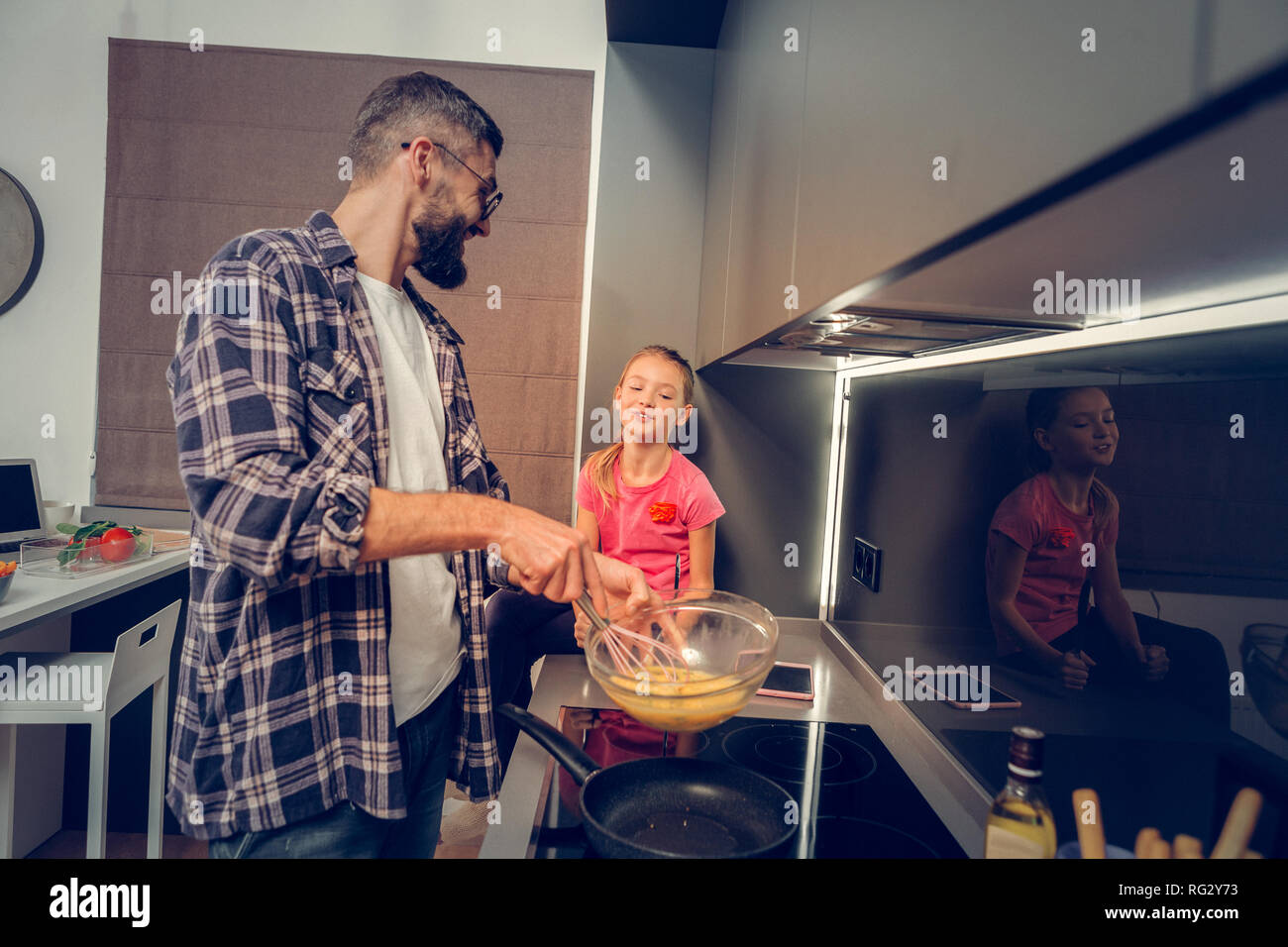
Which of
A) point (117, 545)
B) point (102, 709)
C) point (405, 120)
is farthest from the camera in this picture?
point (117, 545)

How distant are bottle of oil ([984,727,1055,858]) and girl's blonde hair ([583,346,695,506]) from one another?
4.07 ft

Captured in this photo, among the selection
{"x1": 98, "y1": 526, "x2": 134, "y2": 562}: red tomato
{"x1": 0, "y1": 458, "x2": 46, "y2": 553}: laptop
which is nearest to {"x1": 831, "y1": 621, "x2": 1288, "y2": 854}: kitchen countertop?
{"x1": 98, "y1": 526, "x2": 134, "y2": 562}: red tomato

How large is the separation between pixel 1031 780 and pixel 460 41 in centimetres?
236

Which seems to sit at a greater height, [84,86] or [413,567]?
[84,86]

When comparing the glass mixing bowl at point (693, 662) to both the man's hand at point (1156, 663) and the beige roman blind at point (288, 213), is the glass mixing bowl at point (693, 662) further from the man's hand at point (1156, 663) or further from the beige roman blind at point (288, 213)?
the beige roman blind at point (288, 213)

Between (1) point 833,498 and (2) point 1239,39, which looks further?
(1) point 833,498

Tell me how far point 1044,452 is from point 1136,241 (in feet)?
1.64

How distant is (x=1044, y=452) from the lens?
2.82 feet

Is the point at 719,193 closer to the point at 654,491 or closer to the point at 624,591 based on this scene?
the point at 654,491

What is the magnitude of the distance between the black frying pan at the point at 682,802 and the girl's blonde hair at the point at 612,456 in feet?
3.17

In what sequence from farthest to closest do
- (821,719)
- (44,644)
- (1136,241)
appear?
(44,644) → (821,719) → (1136,241)

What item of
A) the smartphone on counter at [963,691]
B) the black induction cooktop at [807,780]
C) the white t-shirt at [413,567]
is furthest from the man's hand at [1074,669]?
the white t-shirt at [413,567]

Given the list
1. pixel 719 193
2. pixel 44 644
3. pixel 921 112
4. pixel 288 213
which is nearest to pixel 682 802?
pixel 921 112
